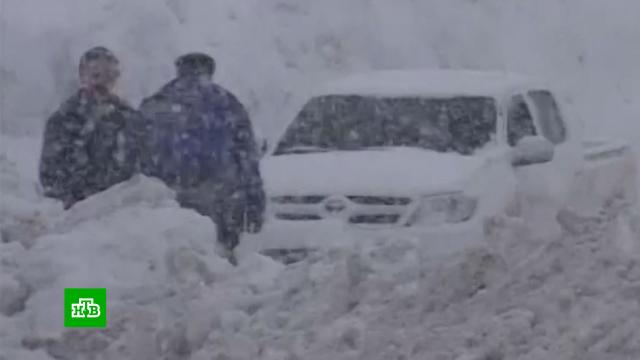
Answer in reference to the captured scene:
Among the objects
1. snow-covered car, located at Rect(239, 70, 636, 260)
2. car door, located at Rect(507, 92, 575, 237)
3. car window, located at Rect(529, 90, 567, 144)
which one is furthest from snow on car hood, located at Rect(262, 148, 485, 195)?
car window, located at Rect(529, 90, 567, 144)

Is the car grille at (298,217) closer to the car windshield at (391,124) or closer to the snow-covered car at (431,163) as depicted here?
the snow-covered car at (431,163)

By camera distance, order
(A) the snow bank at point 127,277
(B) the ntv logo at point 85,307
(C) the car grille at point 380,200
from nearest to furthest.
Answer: (A) the snow bank at point 127,277, (B) the ntv logo at point 85,307, (C) the car grille at point 380,200

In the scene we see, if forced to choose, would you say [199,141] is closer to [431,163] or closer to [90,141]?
[90,141]

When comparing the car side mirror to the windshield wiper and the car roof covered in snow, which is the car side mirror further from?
the windshield wiper

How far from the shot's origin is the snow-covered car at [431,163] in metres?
7.20

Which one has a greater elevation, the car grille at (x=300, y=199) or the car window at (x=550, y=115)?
the car window at (x=550, y=115)

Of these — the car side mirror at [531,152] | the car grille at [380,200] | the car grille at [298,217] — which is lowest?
the car grille at [298,217]

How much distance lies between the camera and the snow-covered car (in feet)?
23.6

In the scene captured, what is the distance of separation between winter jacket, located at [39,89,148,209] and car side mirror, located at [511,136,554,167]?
1.91 metres

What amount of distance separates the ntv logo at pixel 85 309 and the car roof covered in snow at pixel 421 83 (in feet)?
6.03

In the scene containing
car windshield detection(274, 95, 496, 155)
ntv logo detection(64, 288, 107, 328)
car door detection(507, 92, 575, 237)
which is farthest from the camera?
car windshield detection(274, 95, 496, 155)

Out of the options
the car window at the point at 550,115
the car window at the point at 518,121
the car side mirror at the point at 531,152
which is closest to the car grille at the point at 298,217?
the car side mirror at the point at 531,152

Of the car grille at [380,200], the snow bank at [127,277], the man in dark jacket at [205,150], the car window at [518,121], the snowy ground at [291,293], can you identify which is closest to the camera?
the snowy ground at [291,293]

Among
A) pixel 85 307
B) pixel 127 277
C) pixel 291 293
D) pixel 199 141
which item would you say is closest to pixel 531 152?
pixel 291 293
